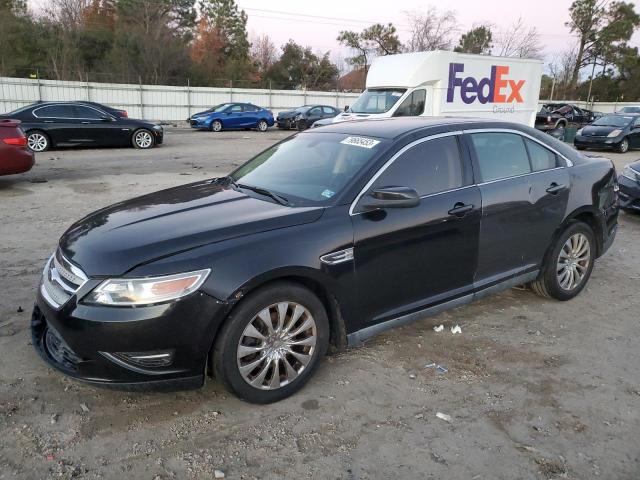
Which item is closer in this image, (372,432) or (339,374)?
(372,432)

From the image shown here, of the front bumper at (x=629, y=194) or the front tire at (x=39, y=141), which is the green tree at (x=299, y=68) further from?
the front bumper at (x=629, y=194)

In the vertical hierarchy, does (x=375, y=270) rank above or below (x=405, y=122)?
below

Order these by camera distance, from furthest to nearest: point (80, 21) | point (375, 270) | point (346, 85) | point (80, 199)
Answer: point (346, 85)
point (80, 21)
point (80, 199)
point (375, 270)

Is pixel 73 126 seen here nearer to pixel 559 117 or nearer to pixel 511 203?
pixel 511 203

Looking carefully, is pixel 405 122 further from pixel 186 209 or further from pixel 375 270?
pixel 186 209

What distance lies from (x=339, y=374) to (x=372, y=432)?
2.07ft

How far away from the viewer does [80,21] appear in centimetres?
4234

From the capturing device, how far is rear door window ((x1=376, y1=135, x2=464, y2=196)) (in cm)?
361

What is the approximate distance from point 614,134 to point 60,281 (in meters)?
20.4

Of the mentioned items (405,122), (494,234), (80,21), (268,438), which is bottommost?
(268,438)

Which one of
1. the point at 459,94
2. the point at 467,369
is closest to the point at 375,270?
the point at 467,369

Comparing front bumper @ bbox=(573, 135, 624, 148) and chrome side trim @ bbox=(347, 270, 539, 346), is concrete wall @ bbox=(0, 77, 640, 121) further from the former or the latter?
chrome side trim @ bbox=(347, 270, 539, 346)

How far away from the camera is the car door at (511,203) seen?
4031 millimetres

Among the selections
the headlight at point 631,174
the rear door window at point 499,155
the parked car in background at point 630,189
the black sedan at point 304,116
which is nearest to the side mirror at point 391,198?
the rear door window at point 499,155
